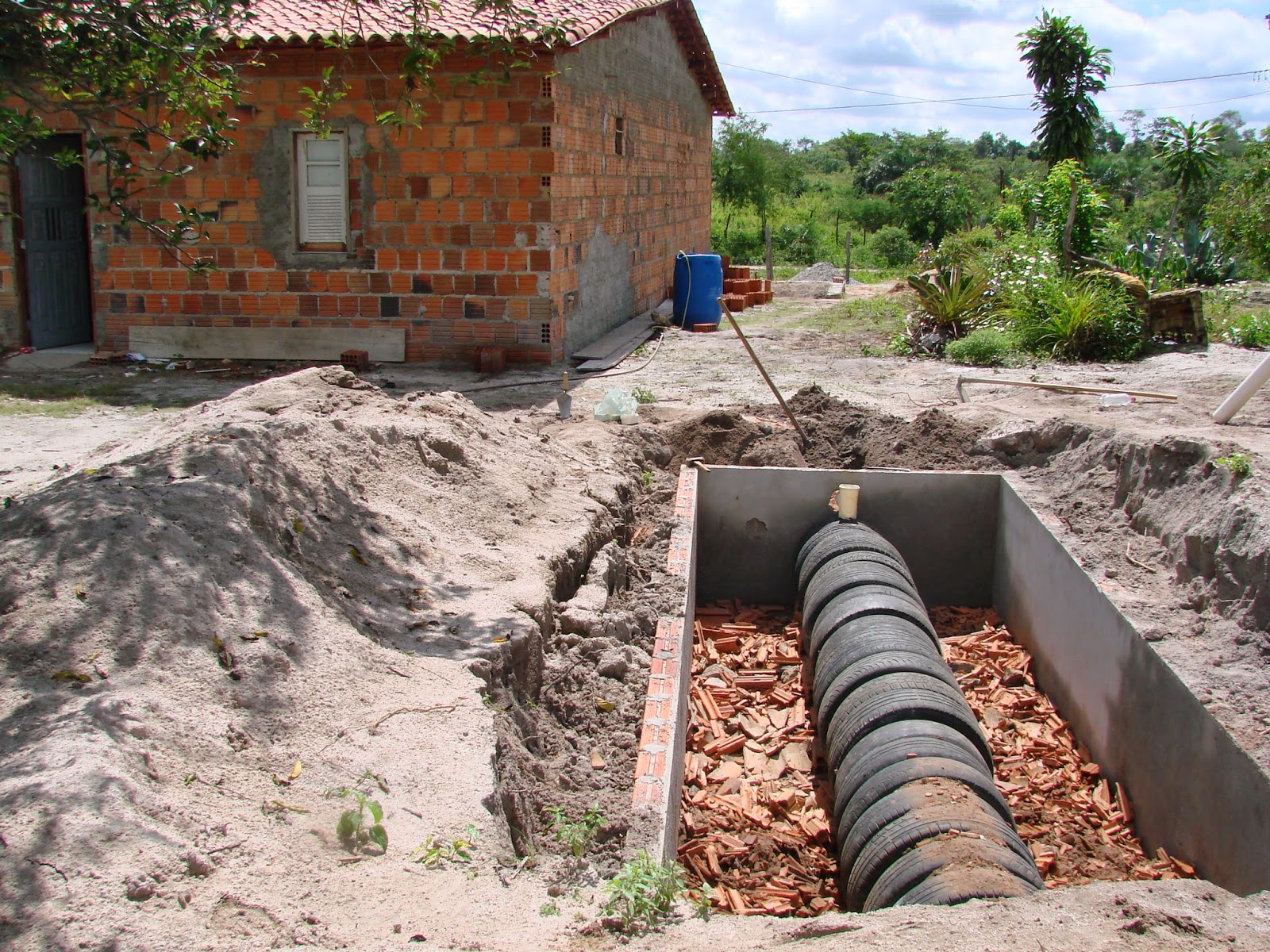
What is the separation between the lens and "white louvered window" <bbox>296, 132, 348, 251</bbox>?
1138cm

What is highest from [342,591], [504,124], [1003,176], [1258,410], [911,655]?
[1003,176]

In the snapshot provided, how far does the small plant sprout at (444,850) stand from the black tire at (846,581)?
391 cm

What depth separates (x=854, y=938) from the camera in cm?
269

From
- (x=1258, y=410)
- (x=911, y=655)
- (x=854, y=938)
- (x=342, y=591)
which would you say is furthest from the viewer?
(x=1258, y=410)

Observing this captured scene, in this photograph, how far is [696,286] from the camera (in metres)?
15.9

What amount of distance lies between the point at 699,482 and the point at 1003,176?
41.9 metres

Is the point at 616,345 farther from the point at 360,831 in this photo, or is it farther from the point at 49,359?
the point at 360,831

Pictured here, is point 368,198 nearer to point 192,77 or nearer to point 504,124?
point 504,124

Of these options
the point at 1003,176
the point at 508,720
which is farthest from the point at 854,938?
the point at 1003,176

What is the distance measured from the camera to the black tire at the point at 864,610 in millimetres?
6156

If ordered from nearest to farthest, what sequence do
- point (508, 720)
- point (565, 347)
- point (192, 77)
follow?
point (508, 720)
point (192, 77)
point (565, 347)

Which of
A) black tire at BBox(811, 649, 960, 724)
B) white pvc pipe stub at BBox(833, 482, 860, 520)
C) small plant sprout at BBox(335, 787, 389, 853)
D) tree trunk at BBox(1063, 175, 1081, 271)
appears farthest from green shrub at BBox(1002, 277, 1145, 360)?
small plant sprout at BBox(335, 787, 389, 853)

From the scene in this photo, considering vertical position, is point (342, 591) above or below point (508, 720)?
above

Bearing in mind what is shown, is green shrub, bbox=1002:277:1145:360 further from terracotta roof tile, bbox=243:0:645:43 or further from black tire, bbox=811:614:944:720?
black tire, bbox=811:614:944:720
